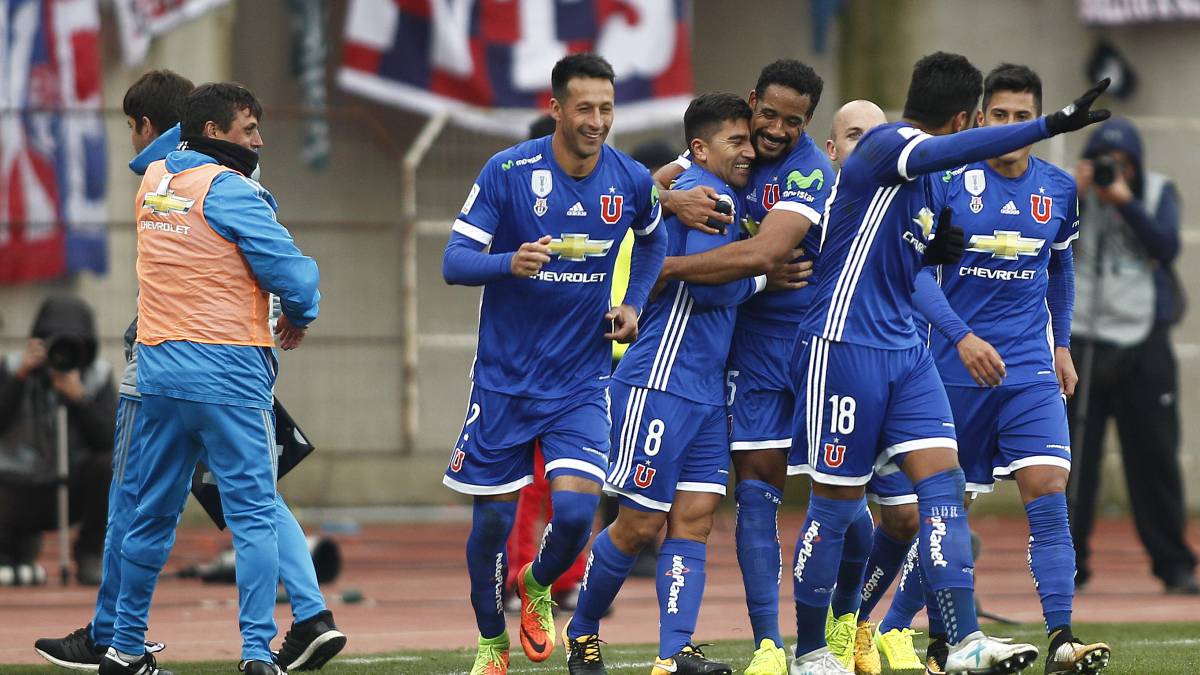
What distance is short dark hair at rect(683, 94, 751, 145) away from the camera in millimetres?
8109

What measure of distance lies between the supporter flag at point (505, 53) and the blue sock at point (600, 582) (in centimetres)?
872

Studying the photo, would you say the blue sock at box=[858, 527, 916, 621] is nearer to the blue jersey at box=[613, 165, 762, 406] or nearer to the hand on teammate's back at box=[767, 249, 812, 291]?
Answer: the blue jersey at box=[613, 165, 762, 406]

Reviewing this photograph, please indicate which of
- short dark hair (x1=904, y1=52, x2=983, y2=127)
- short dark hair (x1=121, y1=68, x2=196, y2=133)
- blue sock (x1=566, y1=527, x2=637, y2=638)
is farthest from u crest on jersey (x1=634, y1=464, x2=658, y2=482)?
short dark hair (x1=121, y1=68, x2=196, y2=133)

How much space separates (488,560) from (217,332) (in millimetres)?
1385

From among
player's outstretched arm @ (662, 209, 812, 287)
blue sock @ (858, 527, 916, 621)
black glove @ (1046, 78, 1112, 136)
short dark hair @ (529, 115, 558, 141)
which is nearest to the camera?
black glove @ (1046, 78, 1112, 136)

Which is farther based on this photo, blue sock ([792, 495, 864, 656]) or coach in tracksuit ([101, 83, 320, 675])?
blue sock ([792, 495, 864, 656])

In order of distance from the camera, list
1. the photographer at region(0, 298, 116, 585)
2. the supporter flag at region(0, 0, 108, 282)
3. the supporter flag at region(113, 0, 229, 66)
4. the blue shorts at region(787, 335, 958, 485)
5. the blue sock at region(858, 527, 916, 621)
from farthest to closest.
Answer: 1. the supporter flag at region(113, 0, 229, 66)
2. the supporter flag at region(0, 0, 108, 282)
3. the photographer at region(0, 298, 116, 585)
4. the blue sock at region(858, 527, 916, 621)
5. the blue shorts at region(787, 335, 958, 485)

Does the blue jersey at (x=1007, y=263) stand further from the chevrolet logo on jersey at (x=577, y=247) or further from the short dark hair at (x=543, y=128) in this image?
the short dark hair at (x=543, y=128)

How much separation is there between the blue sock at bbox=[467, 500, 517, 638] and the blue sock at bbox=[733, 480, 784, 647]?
3.03ft

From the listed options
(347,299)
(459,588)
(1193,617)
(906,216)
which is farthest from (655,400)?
(347,299)

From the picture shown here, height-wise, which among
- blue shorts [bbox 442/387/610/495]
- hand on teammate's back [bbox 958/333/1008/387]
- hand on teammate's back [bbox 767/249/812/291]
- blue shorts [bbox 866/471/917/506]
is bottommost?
blue shorts [bbox 866/471/917/506]

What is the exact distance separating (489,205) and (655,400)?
1.02 m

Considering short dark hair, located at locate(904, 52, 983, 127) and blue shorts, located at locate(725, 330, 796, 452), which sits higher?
short dark hair, located at locate(904, 52, 983, 127)

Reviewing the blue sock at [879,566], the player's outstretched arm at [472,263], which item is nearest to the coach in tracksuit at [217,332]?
the player's outstretched arm at [472,263]
